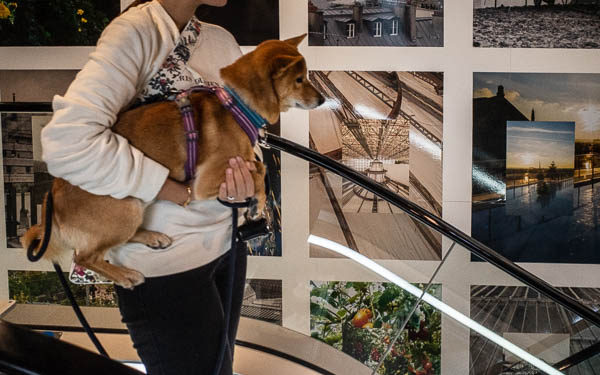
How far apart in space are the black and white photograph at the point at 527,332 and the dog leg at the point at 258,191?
1.42 meters

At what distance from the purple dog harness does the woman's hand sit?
3.1 inches

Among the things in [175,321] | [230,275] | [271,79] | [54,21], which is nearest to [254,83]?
[271,79]

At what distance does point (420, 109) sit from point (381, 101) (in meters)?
0.26

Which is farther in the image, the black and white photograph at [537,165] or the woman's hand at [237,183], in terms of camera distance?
the black and white photograph at [537,165]

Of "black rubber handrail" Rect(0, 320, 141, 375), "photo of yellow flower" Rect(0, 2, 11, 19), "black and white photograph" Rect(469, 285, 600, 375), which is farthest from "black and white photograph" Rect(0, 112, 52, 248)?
"black and white photograph" Rect(469, 285, 600, 375)

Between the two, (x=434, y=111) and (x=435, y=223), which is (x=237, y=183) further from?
Answer: (x=434, y=111)

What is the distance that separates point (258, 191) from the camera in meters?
1.23

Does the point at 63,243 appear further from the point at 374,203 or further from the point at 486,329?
the point at 374,203

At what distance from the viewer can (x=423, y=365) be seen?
7.79 ft

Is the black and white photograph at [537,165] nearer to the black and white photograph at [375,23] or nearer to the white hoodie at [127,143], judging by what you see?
the black and white photograph at [375,23]

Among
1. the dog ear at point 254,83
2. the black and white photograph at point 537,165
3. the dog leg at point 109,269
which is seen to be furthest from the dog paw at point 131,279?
the black and white photograph at point 537,165

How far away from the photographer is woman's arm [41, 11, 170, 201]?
37.8 inches

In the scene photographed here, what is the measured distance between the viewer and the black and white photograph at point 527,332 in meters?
2.31

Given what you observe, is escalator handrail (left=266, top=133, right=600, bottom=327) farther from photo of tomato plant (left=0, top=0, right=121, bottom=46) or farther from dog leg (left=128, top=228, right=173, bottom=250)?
photo of tomato plant (left=0, top=0, right=121, bottom=46)
